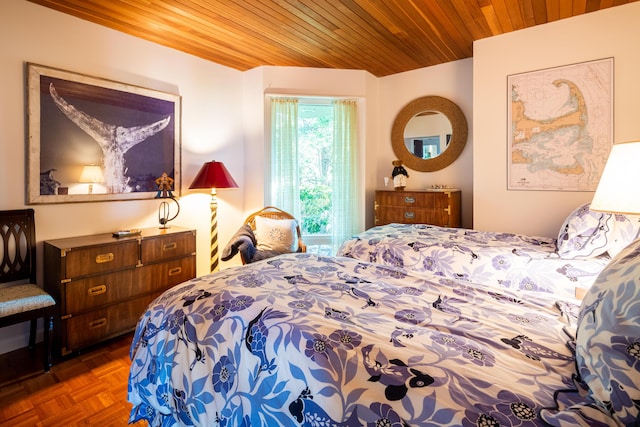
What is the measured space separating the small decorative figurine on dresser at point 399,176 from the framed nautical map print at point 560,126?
1141 mm

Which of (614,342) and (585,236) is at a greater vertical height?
(585,236)

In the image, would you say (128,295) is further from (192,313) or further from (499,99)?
(499,99)

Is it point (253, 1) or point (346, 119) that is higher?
point (253, 1)

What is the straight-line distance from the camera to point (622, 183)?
1.42 metres

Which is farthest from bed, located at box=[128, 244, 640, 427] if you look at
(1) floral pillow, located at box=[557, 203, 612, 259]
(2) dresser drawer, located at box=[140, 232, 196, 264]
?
(2) dresser drawer, located at box=[140, 232, 196, 264]

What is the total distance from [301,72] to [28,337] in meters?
3.62

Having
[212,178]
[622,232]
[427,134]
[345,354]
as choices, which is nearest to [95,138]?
[212,178]

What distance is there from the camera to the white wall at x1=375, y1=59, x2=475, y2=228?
3.81 metres

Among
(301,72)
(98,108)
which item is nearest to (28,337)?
(98,108)

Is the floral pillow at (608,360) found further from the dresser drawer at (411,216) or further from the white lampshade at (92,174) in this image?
the white lampshade at (92,174)

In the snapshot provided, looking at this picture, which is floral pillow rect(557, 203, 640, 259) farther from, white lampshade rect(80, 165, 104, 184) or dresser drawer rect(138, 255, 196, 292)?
white lampshade rect(80, 165, 104, 184)

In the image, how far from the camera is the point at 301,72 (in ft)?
12.9

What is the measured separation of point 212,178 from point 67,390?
6.61ft

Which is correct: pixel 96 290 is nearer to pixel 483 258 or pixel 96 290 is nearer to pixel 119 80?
pixel 119 80
